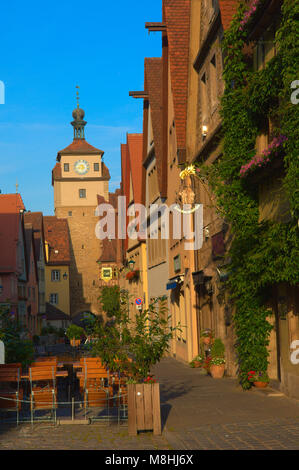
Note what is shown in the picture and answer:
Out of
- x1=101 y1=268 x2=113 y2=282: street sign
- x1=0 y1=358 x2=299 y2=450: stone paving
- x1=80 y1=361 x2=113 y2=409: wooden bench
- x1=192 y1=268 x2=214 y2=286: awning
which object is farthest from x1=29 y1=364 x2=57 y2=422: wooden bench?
x1=101 y1=268 x2=113 y2=282: street sign

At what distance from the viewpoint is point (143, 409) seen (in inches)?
398

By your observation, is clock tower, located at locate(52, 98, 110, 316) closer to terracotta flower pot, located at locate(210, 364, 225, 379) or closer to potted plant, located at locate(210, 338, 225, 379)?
potted plant, located at locate(210, 338, 225, 379)

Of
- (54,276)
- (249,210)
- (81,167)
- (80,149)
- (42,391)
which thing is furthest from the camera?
(80,149)

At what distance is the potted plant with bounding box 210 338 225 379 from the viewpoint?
18234 millimetres

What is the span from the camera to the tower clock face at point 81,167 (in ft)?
304

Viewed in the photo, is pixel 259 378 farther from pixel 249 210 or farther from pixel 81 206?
pixel 81 206

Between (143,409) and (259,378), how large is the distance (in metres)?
5.14

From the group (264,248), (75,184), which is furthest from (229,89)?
(75,184)

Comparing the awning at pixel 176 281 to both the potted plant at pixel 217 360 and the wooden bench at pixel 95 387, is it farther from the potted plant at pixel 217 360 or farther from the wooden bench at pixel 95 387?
the wooden bench at pixel 95 387

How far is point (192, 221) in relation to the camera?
2367cm

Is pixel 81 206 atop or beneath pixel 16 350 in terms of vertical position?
atop

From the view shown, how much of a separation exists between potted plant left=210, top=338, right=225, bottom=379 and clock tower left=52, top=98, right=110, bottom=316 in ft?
211

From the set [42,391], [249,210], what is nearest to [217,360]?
[249,210]

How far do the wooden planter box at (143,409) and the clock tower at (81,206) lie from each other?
72.6 m
